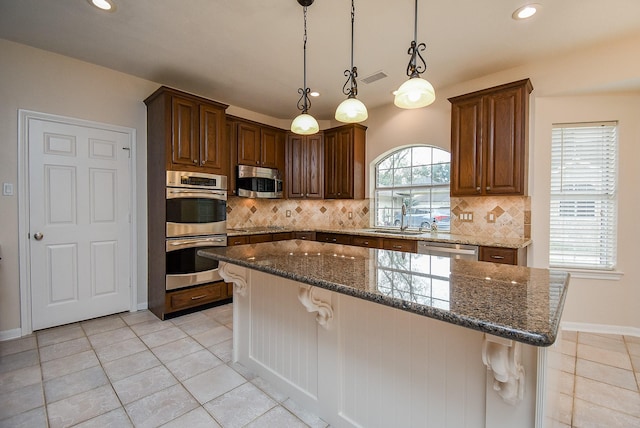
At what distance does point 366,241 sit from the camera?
374 cm

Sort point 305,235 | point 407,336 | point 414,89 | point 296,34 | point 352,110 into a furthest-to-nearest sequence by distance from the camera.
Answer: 1. point 305,235
2. point 296,34
3. point 352,110
4. point 414,89
5. point 407,336

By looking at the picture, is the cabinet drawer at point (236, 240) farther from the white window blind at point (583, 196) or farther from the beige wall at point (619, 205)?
the white window blind at point (583, 196)

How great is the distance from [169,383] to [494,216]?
3.51 meters

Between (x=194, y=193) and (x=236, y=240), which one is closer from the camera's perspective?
(x=194, y=193)

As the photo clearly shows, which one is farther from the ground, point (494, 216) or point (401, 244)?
point (494, 216)

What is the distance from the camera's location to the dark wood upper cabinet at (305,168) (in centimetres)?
464

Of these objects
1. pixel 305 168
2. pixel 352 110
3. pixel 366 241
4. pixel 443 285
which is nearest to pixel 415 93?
pixel 352 110

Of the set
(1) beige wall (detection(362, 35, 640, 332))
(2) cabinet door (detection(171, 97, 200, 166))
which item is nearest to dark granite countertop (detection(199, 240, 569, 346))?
(2) cabinet door (detection(171, 97, 200, 166))

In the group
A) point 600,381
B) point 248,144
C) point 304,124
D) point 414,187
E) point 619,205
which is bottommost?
point 600,381

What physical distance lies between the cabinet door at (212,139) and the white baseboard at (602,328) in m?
4.20

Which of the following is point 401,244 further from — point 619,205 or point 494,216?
point 619,205

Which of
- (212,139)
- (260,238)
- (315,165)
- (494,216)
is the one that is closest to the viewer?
(494,216)

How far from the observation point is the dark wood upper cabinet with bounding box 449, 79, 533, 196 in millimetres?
2863

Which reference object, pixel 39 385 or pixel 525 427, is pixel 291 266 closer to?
pixel 525 427
